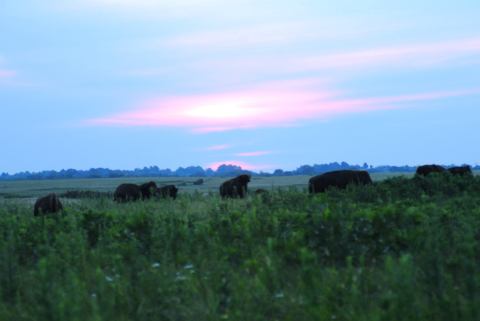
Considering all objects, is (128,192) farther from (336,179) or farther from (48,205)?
(336,179)

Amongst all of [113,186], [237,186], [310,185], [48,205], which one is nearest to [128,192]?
[237,186]

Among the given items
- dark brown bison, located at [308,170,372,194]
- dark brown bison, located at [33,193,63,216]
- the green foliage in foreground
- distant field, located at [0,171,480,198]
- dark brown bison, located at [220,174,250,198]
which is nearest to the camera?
the green foliage in foreground

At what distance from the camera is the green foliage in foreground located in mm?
6535

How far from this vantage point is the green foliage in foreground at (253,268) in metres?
6.54

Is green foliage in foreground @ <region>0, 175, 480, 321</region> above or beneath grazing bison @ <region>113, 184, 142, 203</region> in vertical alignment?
beneath

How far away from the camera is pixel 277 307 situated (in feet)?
23.2

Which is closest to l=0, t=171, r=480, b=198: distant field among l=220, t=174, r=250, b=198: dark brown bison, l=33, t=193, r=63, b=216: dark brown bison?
l=220, t=174, r=250, b=198: dark brown bison

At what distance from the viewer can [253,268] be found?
27.0ft

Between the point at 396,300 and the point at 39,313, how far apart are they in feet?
13.1

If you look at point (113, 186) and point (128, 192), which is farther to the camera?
point (113, 186)

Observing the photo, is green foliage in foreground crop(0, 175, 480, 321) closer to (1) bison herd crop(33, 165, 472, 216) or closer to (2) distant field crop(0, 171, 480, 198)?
(1) bison herd crop(33, 165, 472, 216)

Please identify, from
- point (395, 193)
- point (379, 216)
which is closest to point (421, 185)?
point (395, 193)

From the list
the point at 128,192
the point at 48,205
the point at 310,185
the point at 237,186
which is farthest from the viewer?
the point at 237,186

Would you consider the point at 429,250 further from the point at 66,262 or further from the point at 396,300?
the point at 66,262
